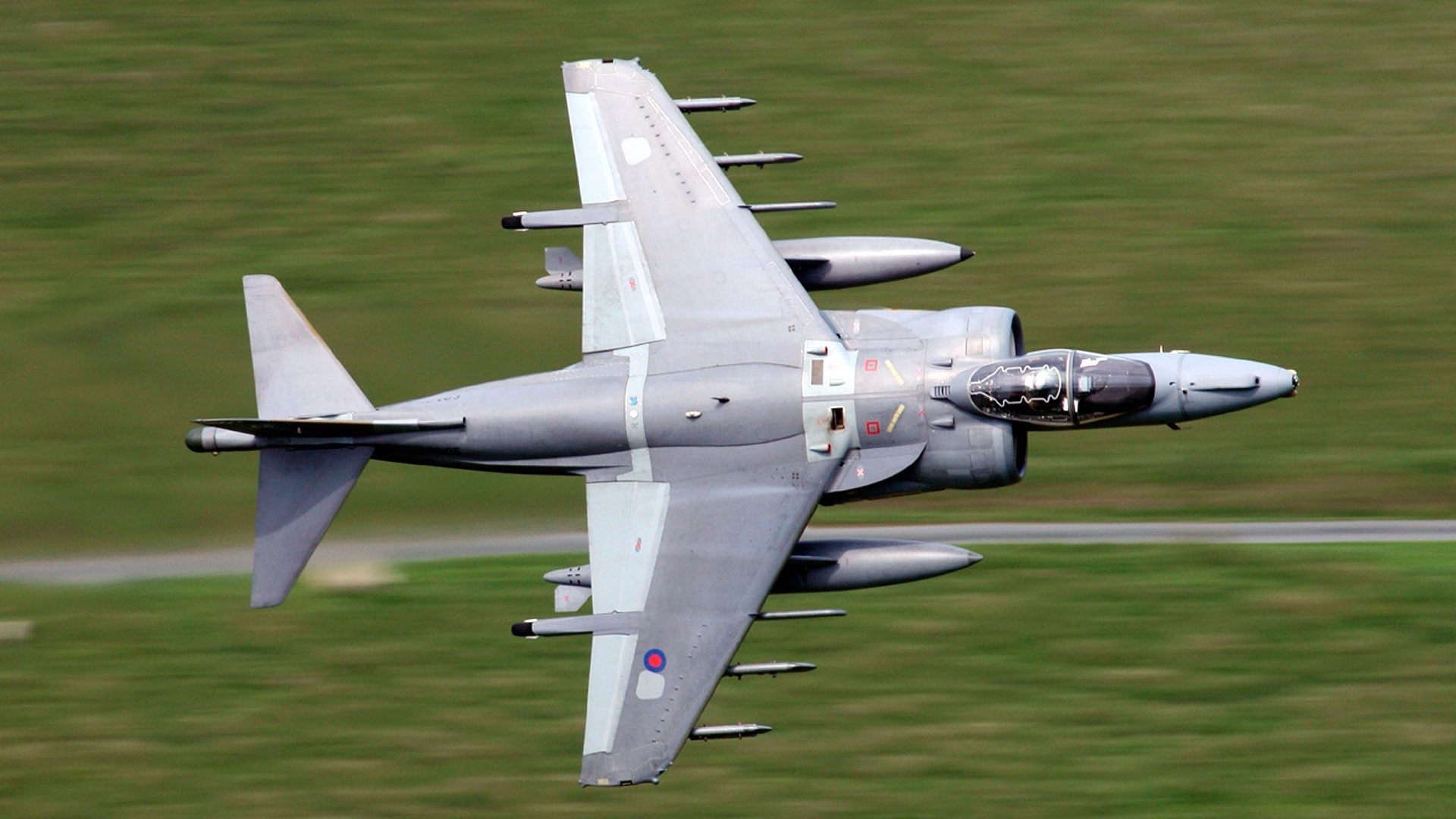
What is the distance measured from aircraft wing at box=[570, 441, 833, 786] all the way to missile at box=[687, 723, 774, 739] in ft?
1.00

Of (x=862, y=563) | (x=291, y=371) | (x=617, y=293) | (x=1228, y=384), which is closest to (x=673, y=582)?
(x=862, y=563)

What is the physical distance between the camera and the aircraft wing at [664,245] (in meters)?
24.6

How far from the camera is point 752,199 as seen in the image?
31703 millimetres

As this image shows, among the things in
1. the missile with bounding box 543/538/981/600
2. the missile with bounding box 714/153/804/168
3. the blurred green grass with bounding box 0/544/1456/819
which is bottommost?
the blurred green grass with bounding box 0/544/1456/819

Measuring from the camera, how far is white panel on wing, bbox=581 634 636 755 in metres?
22.4

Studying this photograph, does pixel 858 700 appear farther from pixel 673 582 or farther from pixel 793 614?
pixel 673 582

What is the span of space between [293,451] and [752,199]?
1039 centimetres

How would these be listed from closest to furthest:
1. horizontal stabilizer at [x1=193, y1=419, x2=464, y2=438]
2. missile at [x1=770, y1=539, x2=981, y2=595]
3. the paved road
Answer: missile at [x1=770, y1=539, x2=981, y2=595], horizontal stabilizer at [x1=193, y1=419, x2=464, y2=438], the paved road

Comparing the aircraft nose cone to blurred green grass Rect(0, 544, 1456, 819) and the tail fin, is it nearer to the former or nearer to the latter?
blurred green grass Rect(0, 544, 1456, 819)

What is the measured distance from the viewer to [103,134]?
33531 millimetres

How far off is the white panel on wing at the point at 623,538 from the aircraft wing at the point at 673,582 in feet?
0.05

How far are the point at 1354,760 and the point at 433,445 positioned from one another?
43.8 ft

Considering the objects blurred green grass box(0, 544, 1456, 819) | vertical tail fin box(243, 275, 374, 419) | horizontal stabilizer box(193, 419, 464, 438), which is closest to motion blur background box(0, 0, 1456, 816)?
blurred green grass box(0, 544, 1456, 819)

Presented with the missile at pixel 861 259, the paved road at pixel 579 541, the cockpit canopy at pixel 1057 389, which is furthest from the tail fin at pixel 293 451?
the cockpit canopy at pixel 1057 389
